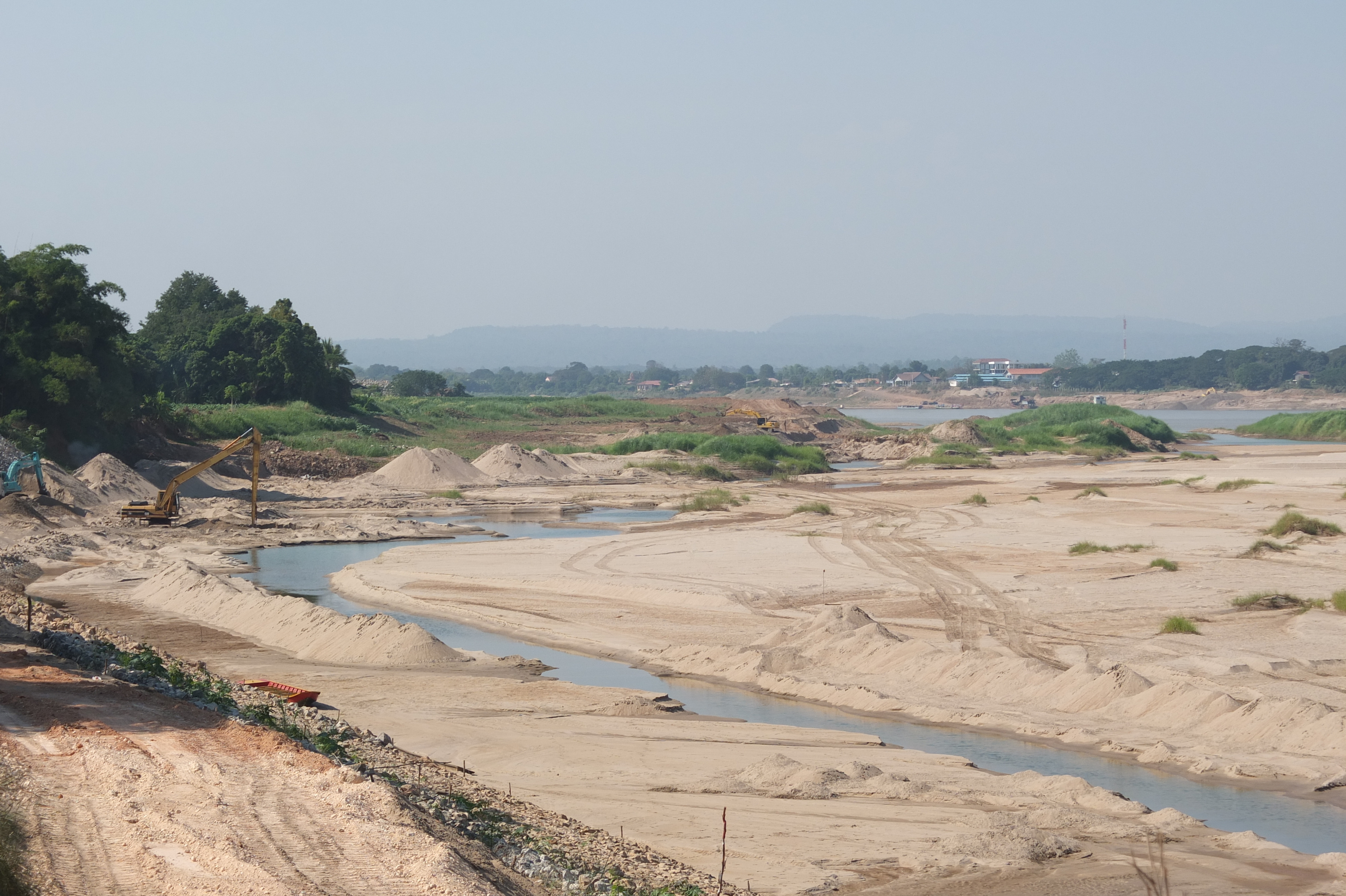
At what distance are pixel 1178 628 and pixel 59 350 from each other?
1627 inches

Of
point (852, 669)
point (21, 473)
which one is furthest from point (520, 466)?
point (852, 669)

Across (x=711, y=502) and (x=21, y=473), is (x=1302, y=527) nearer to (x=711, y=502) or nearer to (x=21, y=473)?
(x=711, y=502)

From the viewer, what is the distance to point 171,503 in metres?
37.8

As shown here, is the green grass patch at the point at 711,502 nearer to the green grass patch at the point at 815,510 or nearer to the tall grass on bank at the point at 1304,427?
the green grass patch at the point at 815,510

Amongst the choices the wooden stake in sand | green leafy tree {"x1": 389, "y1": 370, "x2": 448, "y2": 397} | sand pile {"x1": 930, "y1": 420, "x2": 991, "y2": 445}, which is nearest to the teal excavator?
the wooden stake in sand

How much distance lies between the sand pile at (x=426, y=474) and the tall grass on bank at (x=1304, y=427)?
71789 millimetres

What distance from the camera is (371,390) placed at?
130 metres

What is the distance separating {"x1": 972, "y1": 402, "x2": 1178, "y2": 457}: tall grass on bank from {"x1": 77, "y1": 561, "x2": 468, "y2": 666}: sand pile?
6645cm

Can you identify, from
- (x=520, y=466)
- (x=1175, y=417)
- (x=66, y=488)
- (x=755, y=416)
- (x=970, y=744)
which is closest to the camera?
(x=970, y=744)

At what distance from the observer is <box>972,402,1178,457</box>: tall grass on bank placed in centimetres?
8538

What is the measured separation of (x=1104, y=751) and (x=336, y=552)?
25.6m

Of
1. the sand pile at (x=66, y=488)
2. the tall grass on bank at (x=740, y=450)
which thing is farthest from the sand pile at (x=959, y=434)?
the sand pile at (x=66, y=488)

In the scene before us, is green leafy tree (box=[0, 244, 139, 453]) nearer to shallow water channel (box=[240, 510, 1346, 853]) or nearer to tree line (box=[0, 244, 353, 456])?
tree line (box=[0, 244, 353, 456])

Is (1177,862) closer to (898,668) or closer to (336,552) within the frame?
(898,668)
